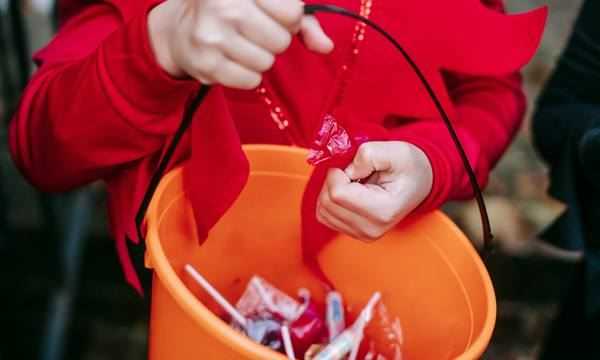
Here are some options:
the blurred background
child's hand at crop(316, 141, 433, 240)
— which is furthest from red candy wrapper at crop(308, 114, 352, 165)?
the blurred background

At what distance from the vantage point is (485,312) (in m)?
0.56

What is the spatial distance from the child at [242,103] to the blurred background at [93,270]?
530mm

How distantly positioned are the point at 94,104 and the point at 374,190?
0.23 meters

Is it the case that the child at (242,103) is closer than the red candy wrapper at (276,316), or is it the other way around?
the child at (242,103)

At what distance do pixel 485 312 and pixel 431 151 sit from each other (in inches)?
6.0

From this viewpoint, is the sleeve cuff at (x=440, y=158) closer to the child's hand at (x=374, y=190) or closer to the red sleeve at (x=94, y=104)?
the child's hand at (x=374, y=190)

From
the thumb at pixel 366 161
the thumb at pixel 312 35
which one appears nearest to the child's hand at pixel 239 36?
the thumb at pixel 312 35

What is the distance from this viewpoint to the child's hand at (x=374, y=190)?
23.0 inches

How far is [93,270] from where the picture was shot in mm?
1393

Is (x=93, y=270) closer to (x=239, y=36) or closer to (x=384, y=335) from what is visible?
(x=384, y=335)

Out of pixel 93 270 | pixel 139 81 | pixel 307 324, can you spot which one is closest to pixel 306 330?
pixel 307 324

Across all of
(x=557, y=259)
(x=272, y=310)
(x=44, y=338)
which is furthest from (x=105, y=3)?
(x=557, y=259)

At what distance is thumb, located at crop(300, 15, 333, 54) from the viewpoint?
51 cm

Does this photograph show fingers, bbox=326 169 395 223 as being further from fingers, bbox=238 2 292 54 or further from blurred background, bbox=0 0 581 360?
blurred background, bbox=0 0 581 360
